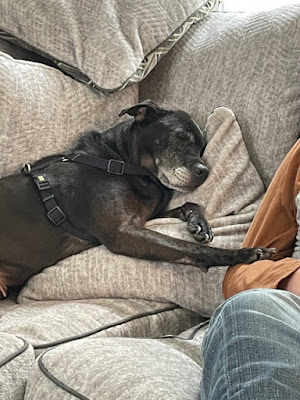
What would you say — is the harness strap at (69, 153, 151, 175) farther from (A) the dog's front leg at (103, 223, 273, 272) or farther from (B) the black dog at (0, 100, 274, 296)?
(A) the dog's front leg at (103, 223, 273, 272)

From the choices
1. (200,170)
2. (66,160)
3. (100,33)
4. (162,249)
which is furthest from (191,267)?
(100,33)

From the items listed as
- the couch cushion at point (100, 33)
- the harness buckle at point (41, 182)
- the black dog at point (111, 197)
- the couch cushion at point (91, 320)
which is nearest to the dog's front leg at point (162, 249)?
the black dog at point (111, 197)

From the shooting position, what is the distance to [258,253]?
1.50 meters

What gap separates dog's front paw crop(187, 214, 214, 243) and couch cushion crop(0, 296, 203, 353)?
0.64 feet

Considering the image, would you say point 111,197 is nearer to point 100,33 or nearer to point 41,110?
point 41,110

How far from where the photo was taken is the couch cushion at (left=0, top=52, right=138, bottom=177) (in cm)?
198

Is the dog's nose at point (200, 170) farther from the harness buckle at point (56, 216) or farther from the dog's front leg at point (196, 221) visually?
the harness buckle at point (56, 216)

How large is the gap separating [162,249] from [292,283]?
0.58 metres

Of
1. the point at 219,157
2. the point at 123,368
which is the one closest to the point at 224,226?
the point at 219,157

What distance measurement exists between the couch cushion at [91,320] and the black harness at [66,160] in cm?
23

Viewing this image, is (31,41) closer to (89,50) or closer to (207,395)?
(89,50)

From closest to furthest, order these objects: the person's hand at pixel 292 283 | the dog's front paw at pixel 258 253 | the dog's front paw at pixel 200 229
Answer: the person's hand at pixel 292 283 < the dog's front paw at pixel 258 253 < the dog's front paw at pixel 200 229

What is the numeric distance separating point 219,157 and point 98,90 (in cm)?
43

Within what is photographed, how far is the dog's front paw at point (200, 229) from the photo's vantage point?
72.9 inches
